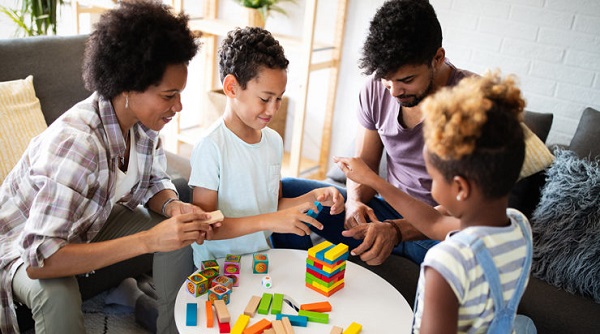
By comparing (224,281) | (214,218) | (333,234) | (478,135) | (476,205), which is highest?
(478,135)

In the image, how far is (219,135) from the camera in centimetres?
169

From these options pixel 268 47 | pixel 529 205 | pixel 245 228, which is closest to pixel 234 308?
pixel 245 228

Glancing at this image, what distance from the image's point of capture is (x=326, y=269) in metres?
1.47

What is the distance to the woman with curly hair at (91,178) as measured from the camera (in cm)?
133

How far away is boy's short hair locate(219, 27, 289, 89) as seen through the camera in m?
1.64

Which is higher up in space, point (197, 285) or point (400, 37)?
point (400, 37)

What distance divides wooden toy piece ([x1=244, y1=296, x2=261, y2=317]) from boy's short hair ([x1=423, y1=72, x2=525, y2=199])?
2.01 feet

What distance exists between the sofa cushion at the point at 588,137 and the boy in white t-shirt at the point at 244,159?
106 cm

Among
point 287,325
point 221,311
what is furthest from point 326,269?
point 221,311

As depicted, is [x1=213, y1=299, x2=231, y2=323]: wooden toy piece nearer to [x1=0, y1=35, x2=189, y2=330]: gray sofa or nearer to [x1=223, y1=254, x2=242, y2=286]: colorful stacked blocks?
[x1=223, y1=254, x2=242, y2=286]: colorful stacked blocks

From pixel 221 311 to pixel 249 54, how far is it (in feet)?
2.42

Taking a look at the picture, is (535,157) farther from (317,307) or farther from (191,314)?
(191,314)

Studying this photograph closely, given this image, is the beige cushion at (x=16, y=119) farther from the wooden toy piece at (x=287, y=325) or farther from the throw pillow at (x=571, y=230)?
the throw pillow at (x=571, y=230)

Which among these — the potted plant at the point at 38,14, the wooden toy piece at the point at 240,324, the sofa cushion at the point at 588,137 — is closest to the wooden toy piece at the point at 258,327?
the wooden toy piece at the point at 240,324
